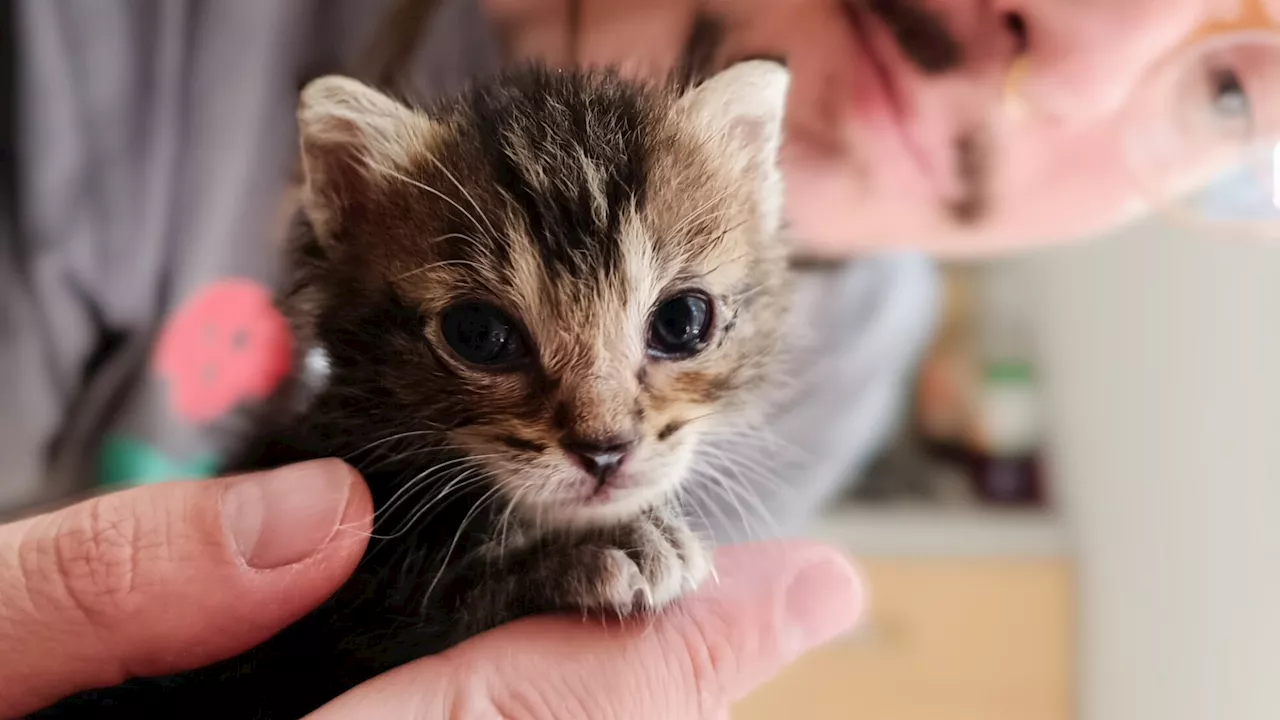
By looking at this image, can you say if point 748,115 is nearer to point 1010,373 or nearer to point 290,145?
point 290,145

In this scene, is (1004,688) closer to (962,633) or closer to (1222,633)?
(962,633)

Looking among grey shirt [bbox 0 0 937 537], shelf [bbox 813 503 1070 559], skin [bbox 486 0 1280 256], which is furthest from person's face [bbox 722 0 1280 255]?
shelf [bbox 813 503 1070 559]

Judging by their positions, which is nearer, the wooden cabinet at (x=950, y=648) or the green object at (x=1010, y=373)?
the wooden cabinet at (x=950, y=648)

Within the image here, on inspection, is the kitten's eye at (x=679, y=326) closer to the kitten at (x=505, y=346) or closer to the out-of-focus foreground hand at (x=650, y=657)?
the kitten at (x=505, y=346)

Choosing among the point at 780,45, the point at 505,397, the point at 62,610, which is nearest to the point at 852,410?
the point at 780,45

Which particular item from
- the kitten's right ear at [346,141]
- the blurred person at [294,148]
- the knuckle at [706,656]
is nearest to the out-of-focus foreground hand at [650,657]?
the knuckle at [706,656]

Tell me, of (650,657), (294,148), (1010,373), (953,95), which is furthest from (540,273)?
(1010,373)
